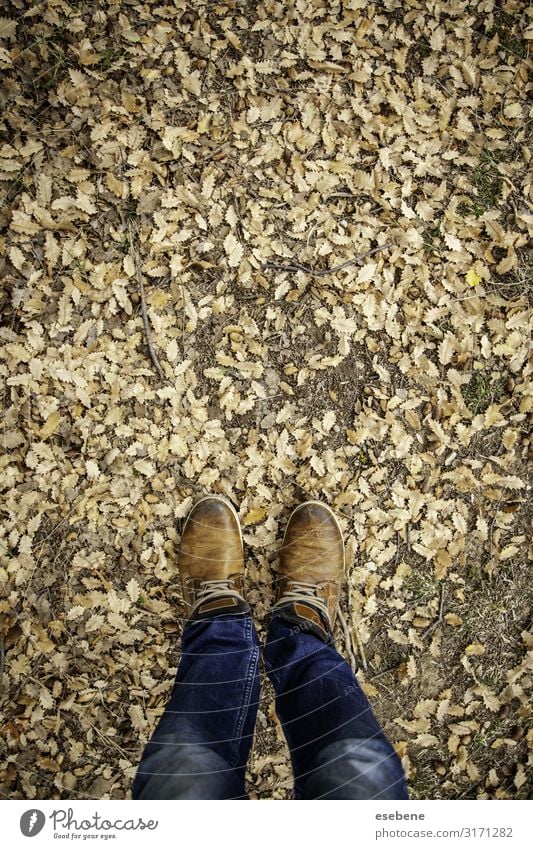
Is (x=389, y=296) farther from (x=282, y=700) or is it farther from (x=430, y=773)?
(x=430, y=773)

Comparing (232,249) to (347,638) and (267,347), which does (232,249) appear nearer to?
(267,347)

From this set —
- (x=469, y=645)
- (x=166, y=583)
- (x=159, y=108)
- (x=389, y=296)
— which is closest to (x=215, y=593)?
(x=166, y=583)

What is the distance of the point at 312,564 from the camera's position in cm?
249

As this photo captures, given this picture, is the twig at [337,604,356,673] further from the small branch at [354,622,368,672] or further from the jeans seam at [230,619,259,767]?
the jeans seam at [230,619,259,767]

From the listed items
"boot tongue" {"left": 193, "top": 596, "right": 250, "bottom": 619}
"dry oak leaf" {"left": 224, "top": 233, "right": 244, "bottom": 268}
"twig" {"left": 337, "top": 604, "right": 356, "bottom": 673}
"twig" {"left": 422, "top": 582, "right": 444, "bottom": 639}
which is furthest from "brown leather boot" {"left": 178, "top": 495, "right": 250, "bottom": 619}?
"dry oak leaf" {"left": 224, "top": 233, "right": 244, "bottom": 268}

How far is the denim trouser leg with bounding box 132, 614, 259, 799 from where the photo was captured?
171cm

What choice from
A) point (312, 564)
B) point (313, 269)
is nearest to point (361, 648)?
point (312, 564)

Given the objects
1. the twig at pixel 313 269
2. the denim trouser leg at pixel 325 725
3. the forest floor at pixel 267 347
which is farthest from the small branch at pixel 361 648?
the twig at pixel 313 269
